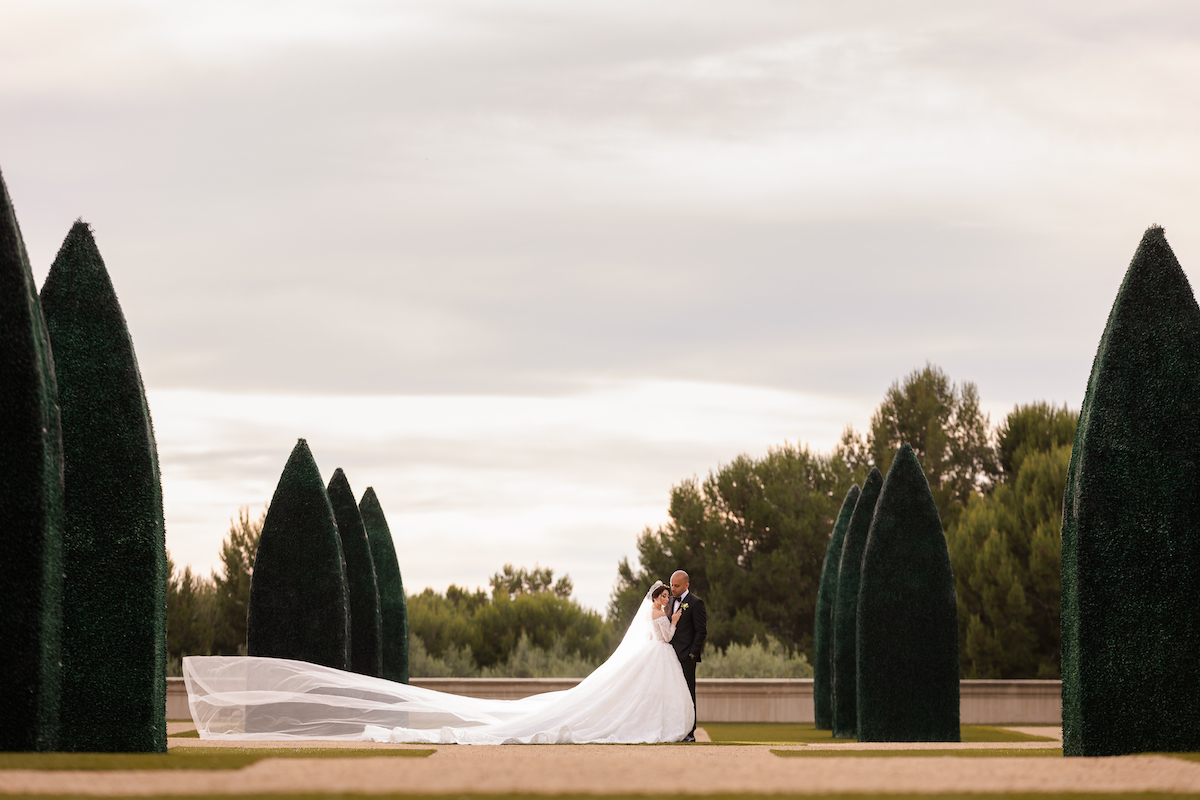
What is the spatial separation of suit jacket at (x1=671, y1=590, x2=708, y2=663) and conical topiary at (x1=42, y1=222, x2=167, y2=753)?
7178 millimetres

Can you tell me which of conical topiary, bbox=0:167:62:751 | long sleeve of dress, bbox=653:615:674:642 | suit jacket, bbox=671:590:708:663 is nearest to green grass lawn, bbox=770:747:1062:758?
suit jacket, bbox=671:590:708:663

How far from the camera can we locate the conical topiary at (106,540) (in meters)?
11.4

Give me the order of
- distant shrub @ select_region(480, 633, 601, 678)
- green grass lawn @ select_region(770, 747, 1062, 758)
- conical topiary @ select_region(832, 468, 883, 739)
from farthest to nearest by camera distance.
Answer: distant shrub @ select_region(480, 633, 601, 678) < conical topiary @ select_region(832, 468, 883, 739) < green grass lawn @ select_region(770, 747, 1062, 758)

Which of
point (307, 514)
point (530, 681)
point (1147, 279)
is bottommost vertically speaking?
point (530, 681)

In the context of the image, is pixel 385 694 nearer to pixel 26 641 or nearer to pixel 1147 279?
pixel 26 641

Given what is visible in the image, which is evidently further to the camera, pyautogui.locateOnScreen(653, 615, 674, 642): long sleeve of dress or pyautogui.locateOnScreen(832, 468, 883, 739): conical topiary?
pyautogui.locateOnScreen(832, 468, 883, 739): conical topiary

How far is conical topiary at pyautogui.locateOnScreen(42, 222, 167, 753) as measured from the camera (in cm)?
1138

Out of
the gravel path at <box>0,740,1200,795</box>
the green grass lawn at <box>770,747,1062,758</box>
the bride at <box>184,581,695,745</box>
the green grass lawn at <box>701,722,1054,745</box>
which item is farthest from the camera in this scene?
the green grass lawn at <box>701,722,1054,745</box>

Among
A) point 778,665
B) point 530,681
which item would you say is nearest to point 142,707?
point 530,681

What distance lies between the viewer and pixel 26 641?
1011cm

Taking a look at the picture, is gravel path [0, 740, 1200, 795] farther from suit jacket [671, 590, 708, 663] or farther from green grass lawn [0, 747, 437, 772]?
suit jacket [671, 590, 708, 663]

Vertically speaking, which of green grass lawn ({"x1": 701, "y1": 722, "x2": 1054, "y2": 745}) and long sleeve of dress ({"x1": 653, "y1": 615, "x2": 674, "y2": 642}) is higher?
long sleeve of dress ({"x1": 653, "y1": 615, "x2": 674, "y2": 642})

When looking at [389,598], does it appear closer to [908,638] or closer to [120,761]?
[908,638]

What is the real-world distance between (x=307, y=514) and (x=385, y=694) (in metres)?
3.23
